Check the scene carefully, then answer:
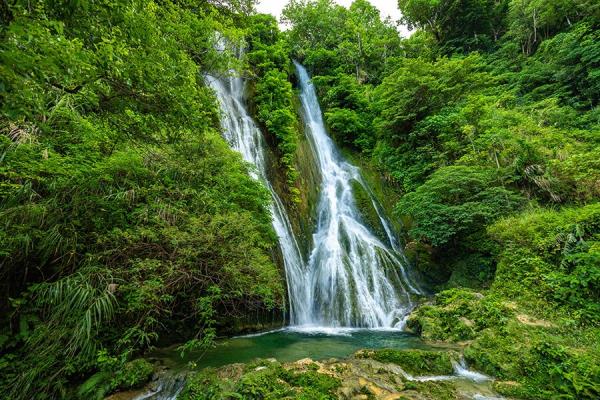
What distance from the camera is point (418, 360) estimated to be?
4.07 m

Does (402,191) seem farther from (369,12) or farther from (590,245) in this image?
(369,12)

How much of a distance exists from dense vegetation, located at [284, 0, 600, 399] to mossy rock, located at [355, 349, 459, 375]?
535 millimetres

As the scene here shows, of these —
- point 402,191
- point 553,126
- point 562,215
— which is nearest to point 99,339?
point 562,215

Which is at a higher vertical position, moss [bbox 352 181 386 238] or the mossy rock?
moss [bbox 352 181 386 238]

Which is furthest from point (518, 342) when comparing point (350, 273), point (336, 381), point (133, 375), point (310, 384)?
point (133, 375)

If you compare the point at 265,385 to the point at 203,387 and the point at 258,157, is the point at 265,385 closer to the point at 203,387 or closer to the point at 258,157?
the point at 203,387

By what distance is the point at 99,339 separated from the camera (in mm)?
3867

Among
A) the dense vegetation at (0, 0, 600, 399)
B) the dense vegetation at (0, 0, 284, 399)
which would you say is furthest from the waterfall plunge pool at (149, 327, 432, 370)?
the dense vegetation at (0, 0, 284, 399)

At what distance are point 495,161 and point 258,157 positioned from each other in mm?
8617

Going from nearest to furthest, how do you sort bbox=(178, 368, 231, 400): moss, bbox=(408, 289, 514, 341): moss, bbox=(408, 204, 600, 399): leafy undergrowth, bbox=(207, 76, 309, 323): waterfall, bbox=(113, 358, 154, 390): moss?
bbox=(178, 368, 231, 400): moss → bbox=(408, 204, 600, 399): leafy undergrowth → bbox=(113, 358, 154, 390): moss → bbox=(408, 289, 514, 341): moss → bbox=(207, 76, 309, 323): waterfall

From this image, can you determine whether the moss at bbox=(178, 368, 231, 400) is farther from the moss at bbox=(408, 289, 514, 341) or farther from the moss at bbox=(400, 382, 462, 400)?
the moss at bbox=(408, 289, 514, 341)

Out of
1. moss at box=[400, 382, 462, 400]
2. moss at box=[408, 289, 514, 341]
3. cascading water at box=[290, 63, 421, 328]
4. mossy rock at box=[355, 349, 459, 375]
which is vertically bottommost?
moss at box=[400, 382, 462, 400]

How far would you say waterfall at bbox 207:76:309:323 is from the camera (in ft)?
27.5

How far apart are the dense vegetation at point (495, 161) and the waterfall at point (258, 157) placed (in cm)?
353
